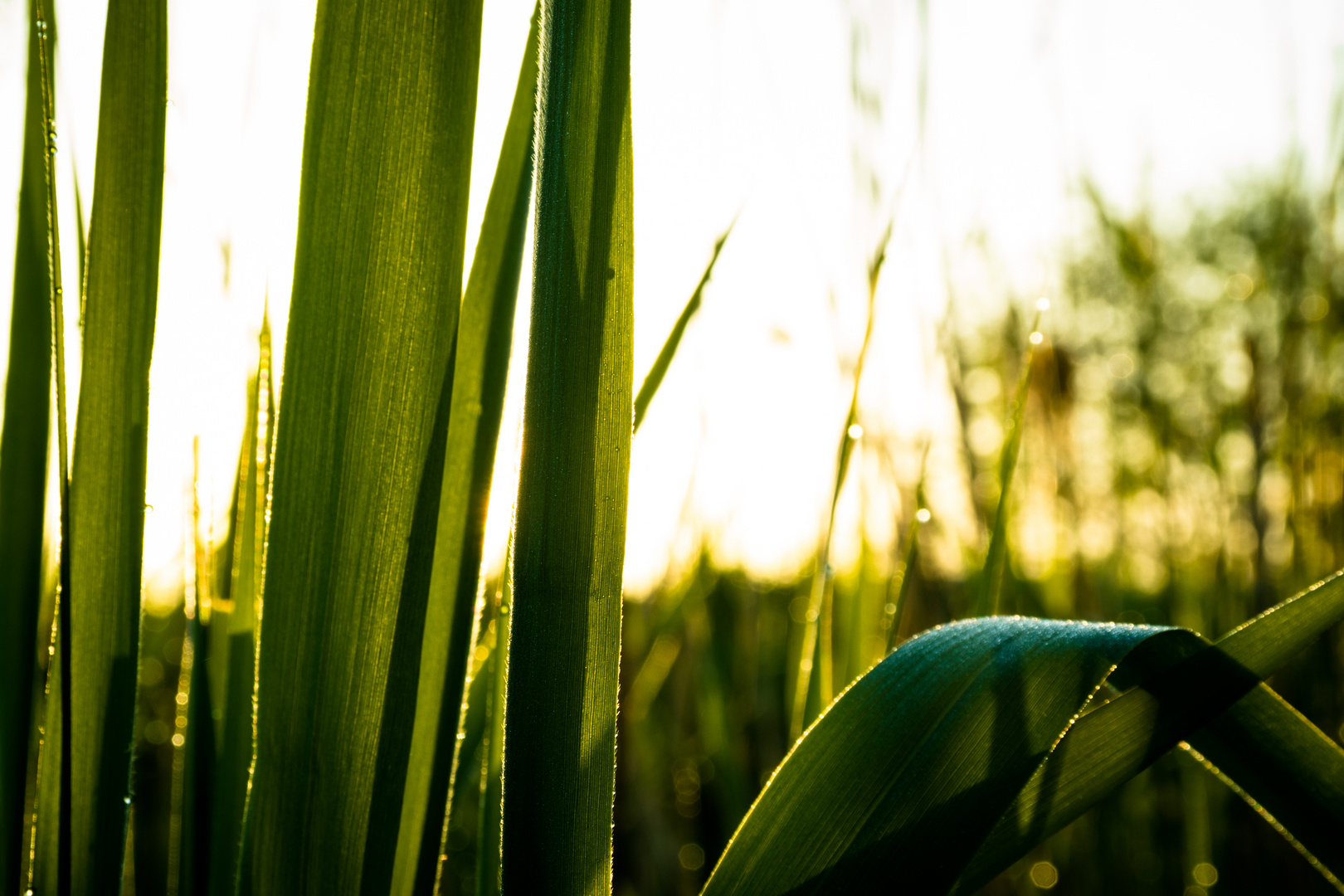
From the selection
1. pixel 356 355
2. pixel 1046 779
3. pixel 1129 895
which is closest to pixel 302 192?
pixel 356 355

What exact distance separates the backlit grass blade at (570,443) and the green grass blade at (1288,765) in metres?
0.23

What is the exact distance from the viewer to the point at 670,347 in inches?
16.0

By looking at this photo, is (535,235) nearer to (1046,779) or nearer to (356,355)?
(356,355)

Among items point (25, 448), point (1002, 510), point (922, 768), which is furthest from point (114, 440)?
point (1002, 510)

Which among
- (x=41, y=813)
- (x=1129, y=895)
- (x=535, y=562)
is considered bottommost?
(x=1129, y=895)

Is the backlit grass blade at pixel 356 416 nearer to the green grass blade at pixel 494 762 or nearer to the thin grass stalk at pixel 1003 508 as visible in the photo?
the green grass blade at pixel 494 762

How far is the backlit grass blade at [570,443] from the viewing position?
236 mm

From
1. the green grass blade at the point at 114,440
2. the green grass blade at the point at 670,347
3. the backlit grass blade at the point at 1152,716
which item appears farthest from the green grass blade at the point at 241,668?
the backlit grass blade at the point at 1152,716

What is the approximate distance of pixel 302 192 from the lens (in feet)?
0.80

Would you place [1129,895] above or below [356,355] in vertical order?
below

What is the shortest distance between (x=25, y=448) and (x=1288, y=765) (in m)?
0.48

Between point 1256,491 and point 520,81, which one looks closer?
point 520,81

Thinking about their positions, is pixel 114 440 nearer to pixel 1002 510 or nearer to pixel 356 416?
pixel 356 416

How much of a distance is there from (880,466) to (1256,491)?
1.52ft
